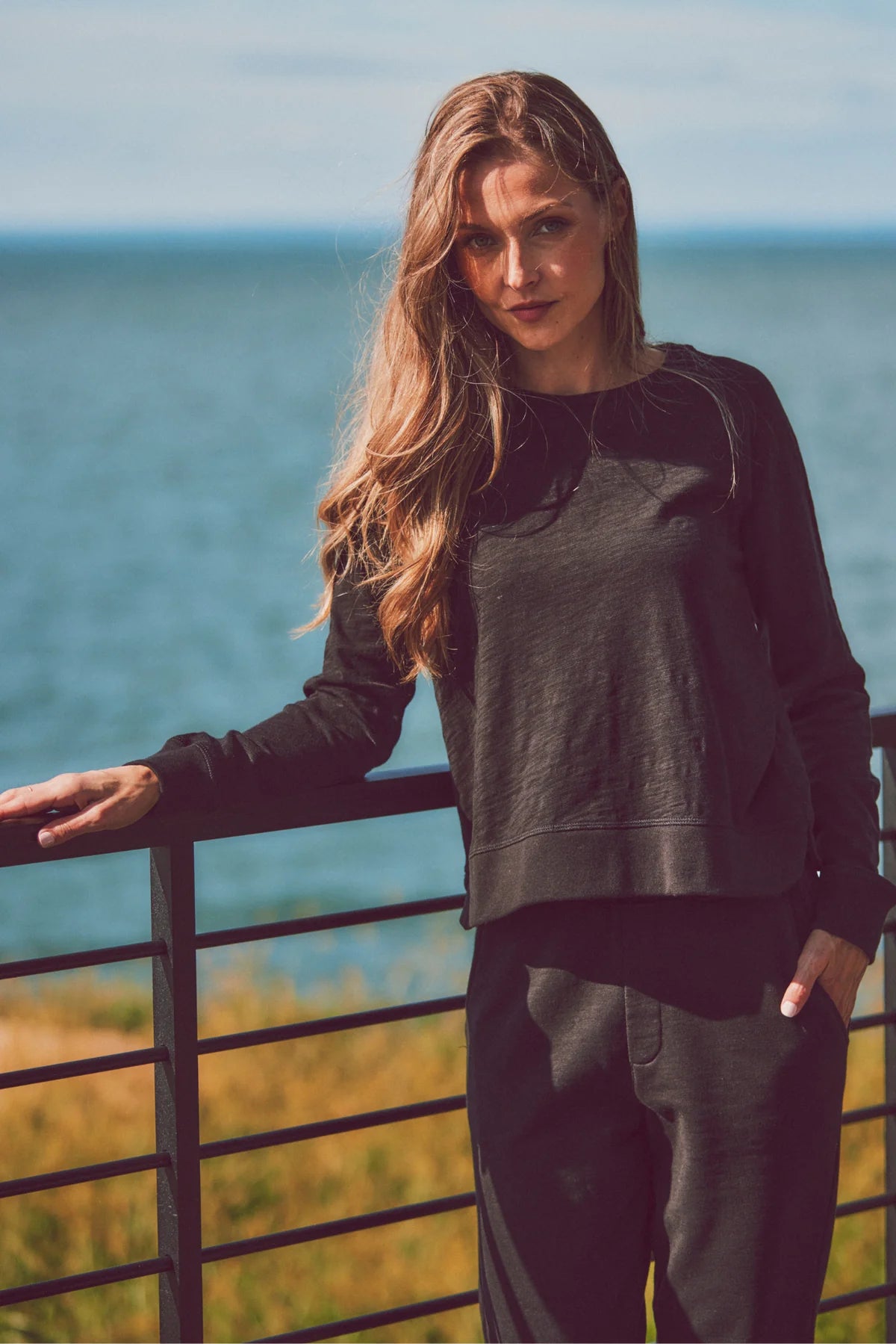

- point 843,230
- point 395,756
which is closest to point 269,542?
point 395,756

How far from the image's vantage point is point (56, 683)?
34281 millimetres

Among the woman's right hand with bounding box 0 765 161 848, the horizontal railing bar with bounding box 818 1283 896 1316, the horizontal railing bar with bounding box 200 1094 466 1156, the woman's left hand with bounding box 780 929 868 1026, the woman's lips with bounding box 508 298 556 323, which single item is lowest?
the horizontal railing bar with bounding box 818 1283 896 1316

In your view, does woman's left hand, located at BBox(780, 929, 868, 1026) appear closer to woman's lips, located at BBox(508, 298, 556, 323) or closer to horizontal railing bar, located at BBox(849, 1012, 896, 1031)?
horizontal railing bar, located at BBox(849, 1012, 896, 1031)

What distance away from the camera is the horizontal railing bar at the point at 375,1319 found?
1.91 m

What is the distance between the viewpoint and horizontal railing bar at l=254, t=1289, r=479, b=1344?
1.91 metres

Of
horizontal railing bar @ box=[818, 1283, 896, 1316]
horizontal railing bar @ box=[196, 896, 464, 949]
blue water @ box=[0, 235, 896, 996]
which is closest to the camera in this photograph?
horizontal railing bar @ box=[196, 896, 464, 949]

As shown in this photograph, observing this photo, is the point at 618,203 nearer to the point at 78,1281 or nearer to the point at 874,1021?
the point at 874,1021

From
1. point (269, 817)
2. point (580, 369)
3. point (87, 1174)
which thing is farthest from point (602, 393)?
point (87, 1174)

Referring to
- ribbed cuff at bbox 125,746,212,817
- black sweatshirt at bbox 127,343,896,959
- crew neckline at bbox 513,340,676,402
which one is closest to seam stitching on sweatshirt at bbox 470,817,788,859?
black sweatshirt at bbox 127,343,896,959

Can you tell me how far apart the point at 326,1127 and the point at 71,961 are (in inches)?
15.9

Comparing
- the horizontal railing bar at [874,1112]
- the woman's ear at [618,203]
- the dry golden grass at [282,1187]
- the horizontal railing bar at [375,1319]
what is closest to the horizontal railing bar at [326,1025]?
the horizontal railing bar at [375,1319]

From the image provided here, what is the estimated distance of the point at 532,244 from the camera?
1.73 meters

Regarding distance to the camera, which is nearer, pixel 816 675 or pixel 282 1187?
pixel 816 675

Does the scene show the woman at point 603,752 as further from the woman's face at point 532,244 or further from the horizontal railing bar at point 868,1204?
the horizontal railing bar at point 868,1204
